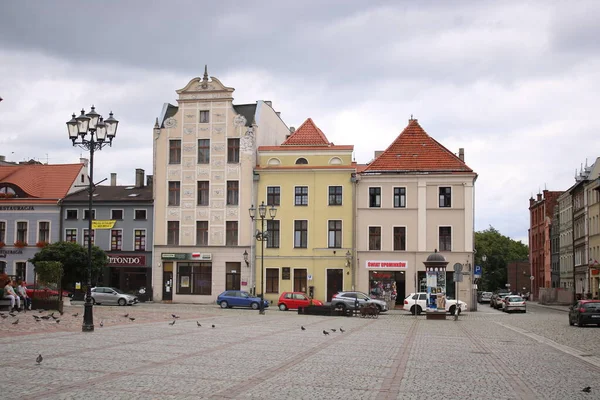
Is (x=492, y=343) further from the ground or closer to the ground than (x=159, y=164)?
closer to the ground

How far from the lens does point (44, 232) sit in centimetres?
5931

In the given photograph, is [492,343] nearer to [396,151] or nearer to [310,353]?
[310,353]

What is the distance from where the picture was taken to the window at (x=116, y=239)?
57.7 meters

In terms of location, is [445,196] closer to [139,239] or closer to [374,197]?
[374,197]

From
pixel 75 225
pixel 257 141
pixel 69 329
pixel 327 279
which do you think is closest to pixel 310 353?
pixel 69 329

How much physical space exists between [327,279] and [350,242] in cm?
325

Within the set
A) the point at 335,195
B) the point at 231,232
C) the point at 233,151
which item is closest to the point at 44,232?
the point at 231,232

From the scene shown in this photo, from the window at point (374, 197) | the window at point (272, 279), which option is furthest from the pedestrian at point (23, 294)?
the window at point (374, 197)

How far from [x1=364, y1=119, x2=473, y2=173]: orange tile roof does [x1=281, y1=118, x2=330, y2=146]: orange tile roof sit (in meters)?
4.54

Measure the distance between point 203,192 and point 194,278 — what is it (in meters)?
6.70

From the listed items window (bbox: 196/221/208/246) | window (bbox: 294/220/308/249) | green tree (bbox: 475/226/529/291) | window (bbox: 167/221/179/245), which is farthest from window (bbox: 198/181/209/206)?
green tree (bbox: 475/226/529/291)

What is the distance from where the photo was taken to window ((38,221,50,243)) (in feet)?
194

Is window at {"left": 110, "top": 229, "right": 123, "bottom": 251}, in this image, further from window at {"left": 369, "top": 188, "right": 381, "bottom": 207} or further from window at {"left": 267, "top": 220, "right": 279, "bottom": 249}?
window at {"left": 369, "top": 188, "right": 381, "bottom": 207}

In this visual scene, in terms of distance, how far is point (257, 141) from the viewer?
57.2 meters
